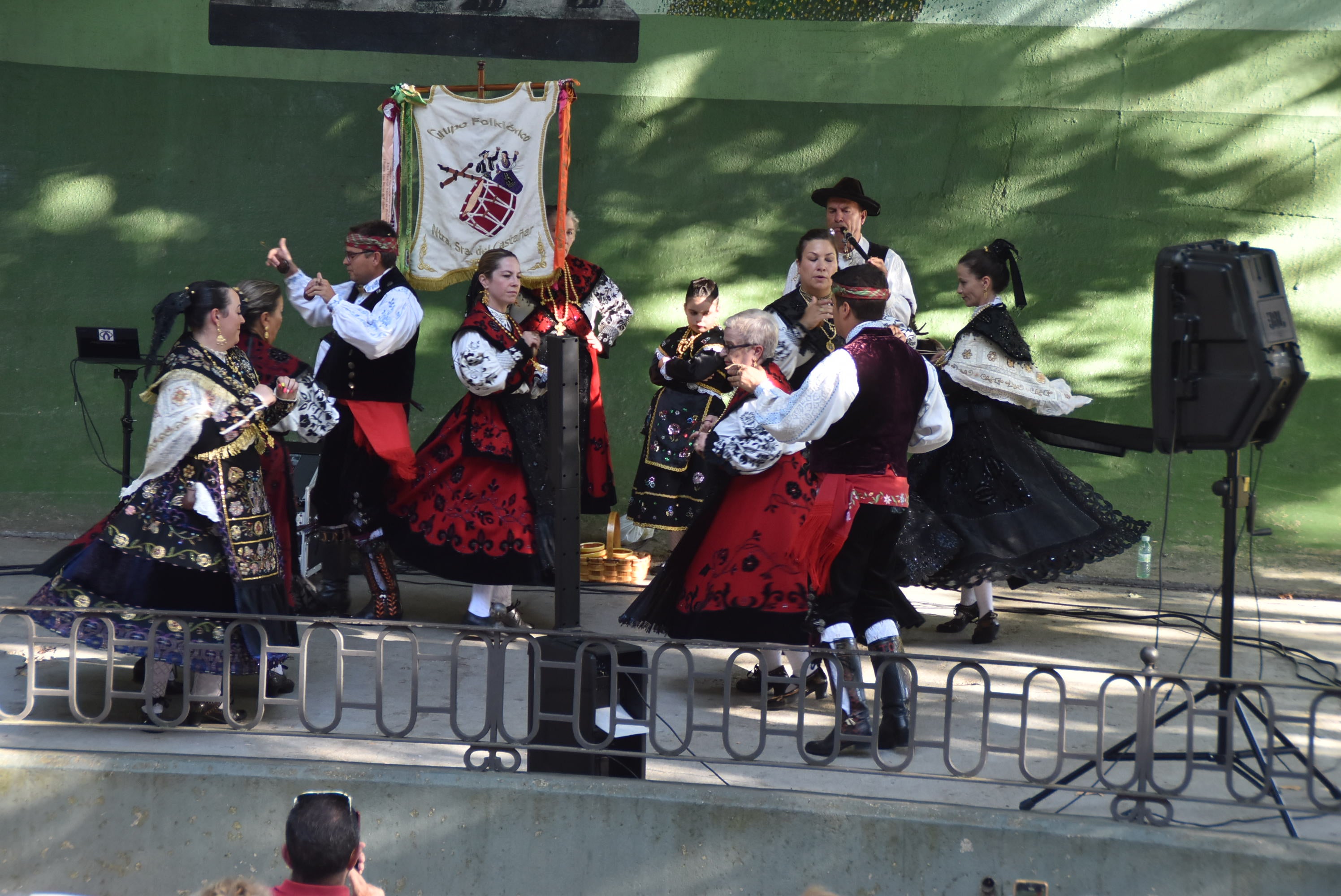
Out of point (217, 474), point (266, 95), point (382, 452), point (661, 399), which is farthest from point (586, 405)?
point (266, 95)

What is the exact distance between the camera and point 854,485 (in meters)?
4.41

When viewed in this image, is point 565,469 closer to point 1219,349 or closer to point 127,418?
point 1219,349

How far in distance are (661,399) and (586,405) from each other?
0.38 metres

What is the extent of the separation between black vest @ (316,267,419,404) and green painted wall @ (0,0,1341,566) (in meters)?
1.86

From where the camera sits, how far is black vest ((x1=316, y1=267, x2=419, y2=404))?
586 centimetres

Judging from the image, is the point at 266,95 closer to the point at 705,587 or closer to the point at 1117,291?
the point at 705,587

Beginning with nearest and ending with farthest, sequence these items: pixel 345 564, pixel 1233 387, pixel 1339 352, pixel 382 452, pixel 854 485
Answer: pixel 1233 387
pixel 854 485
pixel 382 452
pixel 345 564
pixel 1339 352

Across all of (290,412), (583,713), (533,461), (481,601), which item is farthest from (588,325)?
(583,713)

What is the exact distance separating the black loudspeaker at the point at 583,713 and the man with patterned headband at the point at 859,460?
0.64 m

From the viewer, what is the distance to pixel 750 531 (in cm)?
477

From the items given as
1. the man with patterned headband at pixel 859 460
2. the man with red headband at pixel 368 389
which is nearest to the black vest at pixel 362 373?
the man with red headband at pixel 368 389

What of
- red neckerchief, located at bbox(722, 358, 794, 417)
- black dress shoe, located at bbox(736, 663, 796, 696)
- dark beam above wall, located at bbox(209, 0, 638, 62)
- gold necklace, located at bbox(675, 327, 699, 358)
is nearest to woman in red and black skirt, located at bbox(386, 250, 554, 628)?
gold necklace, located at bbox(675, 327, 699, 358)

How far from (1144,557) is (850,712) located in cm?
279

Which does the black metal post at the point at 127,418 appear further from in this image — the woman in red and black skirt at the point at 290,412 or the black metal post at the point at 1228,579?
the black metal post at the point at 1228,579
